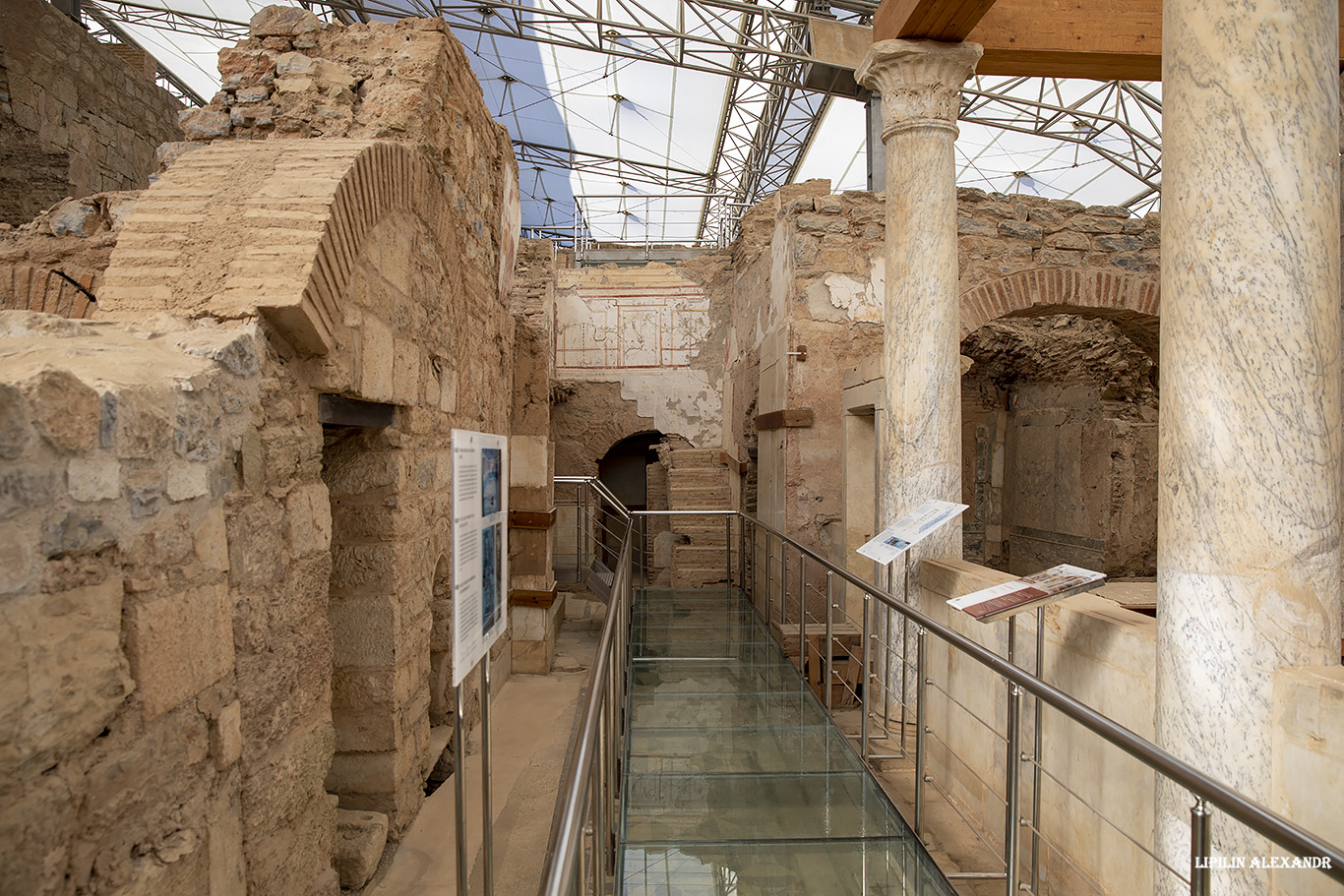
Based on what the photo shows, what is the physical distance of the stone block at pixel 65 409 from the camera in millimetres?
1414

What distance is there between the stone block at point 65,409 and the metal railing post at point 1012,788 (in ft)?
8.14

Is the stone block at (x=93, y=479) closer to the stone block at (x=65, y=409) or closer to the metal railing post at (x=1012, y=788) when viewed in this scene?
the stone block at (x=65, y=409)

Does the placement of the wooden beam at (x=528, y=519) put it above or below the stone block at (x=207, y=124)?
below

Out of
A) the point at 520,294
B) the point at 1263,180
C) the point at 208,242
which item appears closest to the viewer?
the point at 1263,180

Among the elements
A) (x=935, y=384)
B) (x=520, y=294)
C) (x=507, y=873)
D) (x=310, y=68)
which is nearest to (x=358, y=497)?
(x=507, y=873)

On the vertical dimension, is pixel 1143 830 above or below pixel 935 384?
below

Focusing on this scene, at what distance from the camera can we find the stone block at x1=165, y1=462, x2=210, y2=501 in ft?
6.04

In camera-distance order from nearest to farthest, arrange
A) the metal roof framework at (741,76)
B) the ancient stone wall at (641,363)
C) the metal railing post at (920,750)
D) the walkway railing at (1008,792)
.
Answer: the walkway railing at (1008,792), the metal railing post at (920,750), the metal roof framework at (741,76), the ancient stone wall at (641,363)

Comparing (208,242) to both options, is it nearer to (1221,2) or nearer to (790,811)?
(790,811)

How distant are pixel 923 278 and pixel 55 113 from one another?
28.0 ft

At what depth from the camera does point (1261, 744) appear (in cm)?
205

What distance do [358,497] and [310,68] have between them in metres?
1.99

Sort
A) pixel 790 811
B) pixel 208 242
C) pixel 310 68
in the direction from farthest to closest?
pixel 310 68
pixel 790 811
pixel 208 242

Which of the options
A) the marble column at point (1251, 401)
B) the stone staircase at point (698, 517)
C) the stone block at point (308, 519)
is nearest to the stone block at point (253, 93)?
the stone block at point (308, 519)
